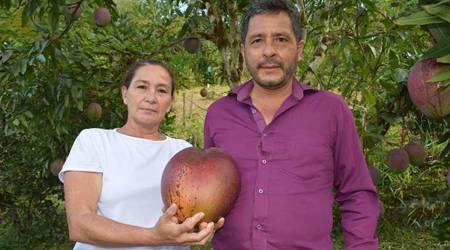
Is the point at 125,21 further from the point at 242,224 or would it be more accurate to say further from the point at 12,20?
the point at 242,224

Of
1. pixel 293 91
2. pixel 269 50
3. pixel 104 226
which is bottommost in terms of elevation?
pixel 104 226

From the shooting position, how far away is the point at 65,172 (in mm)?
1530

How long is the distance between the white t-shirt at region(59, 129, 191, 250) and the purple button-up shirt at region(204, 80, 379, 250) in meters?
0.20

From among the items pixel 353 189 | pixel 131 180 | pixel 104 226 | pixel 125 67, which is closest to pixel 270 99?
pixel 353 189

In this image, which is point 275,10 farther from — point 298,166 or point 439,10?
point 439,10

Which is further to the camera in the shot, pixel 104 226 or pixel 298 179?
pixel 298 179

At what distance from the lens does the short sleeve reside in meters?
1.51

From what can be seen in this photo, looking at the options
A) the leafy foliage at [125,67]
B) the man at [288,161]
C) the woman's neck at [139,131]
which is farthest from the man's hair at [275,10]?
the leafy foliage at [125,67]

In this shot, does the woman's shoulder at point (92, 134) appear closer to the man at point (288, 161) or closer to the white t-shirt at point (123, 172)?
the white t-shirt at point (123, 172)

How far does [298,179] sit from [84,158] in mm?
570

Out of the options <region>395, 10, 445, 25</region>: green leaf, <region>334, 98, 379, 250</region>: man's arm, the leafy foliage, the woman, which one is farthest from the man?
<region>395, 10, 445, 25</region>: green leaf

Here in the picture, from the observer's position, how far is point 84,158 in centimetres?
152

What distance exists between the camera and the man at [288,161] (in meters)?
1.51

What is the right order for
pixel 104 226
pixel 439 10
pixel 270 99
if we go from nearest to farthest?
pixel 439 10 < pixel 104 226 < pixel 270 99
